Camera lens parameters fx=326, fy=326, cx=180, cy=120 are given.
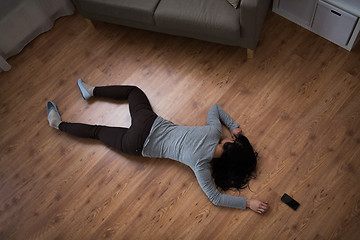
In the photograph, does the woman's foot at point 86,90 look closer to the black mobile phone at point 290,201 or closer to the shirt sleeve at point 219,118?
the shirt sleeve at point 219,118

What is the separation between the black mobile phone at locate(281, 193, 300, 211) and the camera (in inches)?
84.3

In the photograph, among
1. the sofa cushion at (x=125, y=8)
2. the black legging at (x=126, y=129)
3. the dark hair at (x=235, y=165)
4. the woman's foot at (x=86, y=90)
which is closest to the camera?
the dark hair at (x=235, y=165)

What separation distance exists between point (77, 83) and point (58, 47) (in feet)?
1.47

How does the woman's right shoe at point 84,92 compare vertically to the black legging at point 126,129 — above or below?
above

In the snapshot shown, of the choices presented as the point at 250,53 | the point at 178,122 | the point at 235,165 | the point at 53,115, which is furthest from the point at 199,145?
the point at 53,115

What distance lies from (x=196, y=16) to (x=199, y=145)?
951 millimetres

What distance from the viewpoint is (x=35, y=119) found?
2.68 metres

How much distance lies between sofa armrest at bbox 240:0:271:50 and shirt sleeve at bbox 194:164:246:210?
101cm

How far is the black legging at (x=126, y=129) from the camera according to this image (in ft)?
7.44

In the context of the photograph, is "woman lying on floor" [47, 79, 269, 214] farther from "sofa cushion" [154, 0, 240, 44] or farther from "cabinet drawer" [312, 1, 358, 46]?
"cabinet drawer" [312, 1, 358, 46]

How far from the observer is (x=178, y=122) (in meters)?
2.52

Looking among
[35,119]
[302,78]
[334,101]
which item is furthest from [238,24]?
[35,119]

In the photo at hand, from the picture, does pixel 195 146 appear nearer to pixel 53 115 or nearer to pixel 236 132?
pixel 236 132

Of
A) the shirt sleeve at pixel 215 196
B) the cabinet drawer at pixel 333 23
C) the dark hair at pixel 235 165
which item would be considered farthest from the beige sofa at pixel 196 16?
the shirt sleeve at pixel 215 196
